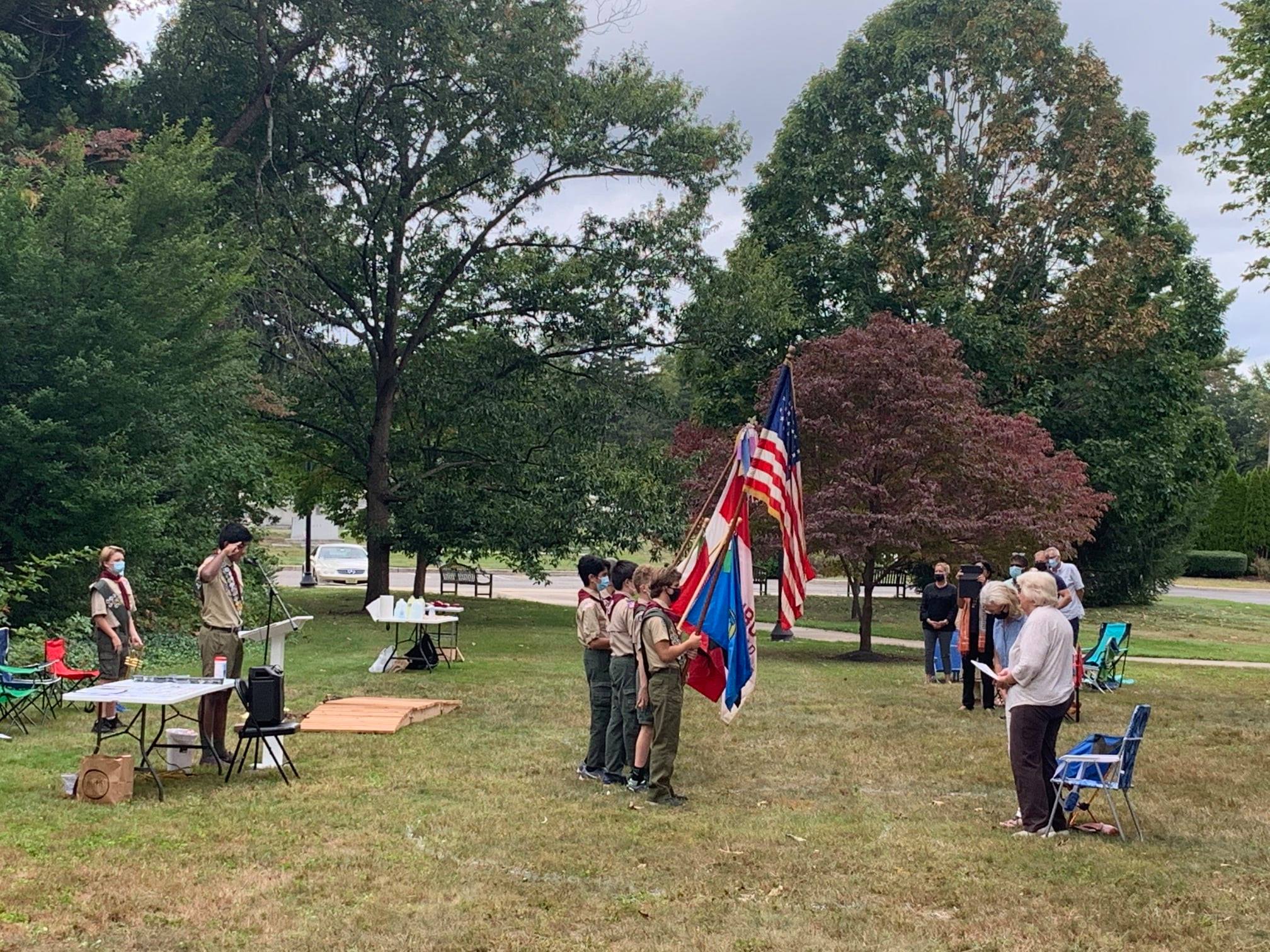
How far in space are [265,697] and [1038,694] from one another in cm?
540

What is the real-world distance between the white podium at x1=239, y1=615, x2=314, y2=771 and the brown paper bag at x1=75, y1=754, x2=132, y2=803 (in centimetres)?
109

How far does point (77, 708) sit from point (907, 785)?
27.3ft

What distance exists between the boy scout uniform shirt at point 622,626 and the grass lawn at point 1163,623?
48.3 ft

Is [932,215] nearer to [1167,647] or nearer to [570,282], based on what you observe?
[570,282]

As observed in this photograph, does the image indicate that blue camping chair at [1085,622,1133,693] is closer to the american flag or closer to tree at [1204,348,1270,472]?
the american flag

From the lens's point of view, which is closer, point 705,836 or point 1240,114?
point 705,836

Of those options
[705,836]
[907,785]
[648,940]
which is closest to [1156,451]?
[907,785]

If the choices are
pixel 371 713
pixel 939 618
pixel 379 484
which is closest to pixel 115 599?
pixel 371 713

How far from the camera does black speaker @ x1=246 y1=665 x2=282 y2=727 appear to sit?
878 cm

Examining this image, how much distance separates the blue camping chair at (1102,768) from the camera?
796 cm

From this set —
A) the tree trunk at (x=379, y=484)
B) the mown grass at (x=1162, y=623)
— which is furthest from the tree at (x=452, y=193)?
the mown grass at (x=1162, y=623)

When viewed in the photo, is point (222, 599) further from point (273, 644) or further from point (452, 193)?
point (452, 193)

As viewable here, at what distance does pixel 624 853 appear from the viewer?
7355 mm

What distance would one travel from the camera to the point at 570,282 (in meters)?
26.1
